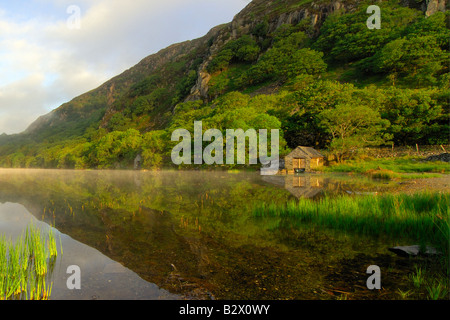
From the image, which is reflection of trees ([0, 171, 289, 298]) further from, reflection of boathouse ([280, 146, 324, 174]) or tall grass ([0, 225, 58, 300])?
reflection of boathouse ([280, 146, 324, 174])

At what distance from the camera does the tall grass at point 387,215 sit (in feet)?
28.2

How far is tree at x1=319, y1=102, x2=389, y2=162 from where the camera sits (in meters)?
44.5

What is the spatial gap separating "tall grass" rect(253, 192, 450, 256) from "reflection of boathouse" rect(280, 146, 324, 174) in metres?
35.2

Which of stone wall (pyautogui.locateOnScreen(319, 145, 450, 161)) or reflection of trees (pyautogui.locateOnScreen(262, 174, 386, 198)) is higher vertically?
stone wall (pyautogui.locateOnScreen(319, 145, 450, 161))

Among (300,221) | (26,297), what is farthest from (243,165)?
(26,297)

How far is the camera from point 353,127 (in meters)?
46.6

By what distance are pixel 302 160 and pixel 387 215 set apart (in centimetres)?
3869

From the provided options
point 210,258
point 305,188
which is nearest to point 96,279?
point 210,258

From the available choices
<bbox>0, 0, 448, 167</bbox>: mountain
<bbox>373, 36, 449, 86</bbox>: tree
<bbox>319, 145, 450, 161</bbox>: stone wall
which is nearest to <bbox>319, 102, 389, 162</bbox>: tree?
<bbox>319, 145, 450, 161</bbox>: stone wall

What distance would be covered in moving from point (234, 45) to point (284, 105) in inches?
4484

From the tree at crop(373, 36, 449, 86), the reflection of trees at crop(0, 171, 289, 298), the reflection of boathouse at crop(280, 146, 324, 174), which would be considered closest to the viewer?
the reflection of trees at crop(0, 171, 289, 298)

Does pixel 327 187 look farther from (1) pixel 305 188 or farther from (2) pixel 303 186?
(2) pixel 303 186

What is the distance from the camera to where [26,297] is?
5.28 metres
